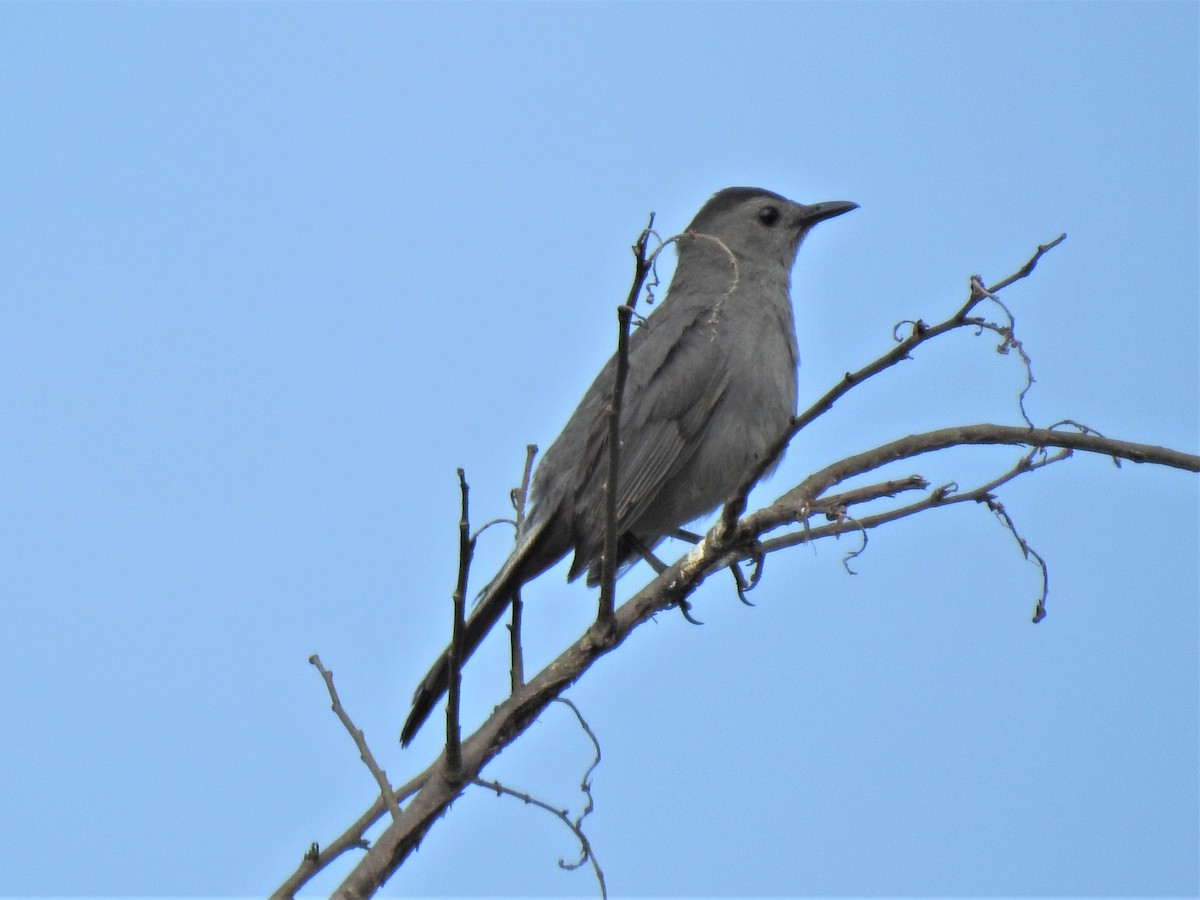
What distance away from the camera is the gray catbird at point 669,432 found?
5.82 meters

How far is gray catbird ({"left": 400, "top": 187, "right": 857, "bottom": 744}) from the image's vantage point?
19.1 feet

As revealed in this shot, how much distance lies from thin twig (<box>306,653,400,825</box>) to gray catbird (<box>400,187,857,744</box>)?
160 centimetres

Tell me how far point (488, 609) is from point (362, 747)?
5.66 feet

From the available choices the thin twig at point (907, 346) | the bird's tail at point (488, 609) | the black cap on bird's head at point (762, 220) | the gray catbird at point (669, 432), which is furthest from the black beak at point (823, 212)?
the thin twig at point (907, 346)

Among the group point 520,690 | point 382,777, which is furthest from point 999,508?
point 382,777

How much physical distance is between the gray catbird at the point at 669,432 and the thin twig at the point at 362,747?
1.60 m

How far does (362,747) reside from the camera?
367 centimetres

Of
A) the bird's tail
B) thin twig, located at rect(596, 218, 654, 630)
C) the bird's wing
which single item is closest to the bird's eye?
the bird's wing

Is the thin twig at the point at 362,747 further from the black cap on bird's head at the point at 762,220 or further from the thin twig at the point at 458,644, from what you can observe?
the black cap on bird's head at the point at 762,220

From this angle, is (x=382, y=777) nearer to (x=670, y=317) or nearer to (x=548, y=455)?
(x=548, y=455)

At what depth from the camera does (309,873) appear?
337 cm

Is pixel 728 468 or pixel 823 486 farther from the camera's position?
pixel 728 468

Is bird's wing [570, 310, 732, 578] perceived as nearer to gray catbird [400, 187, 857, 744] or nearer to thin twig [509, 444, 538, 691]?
gray catbird [400, 187, 857, 744]

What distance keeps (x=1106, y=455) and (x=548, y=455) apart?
3.15m
